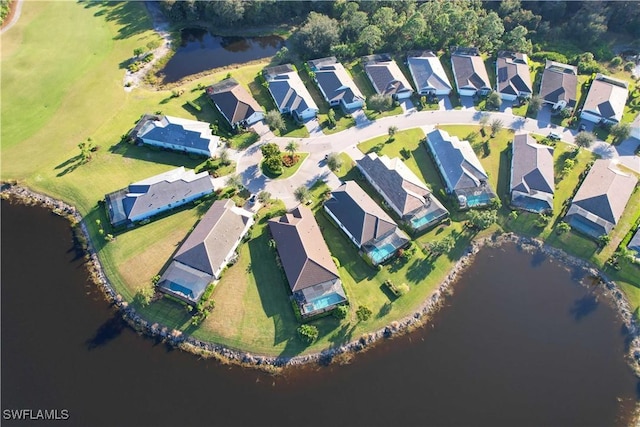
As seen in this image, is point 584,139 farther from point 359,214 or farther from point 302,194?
point 302,194

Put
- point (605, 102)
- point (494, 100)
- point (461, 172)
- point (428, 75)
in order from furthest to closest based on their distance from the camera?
1. point (428, 75)
2. point (494, 100)
3. point (605, 102)
4. point (461, 172)

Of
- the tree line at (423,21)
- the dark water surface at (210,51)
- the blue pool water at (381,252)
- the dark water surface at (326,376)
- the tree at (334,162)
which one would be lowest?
the dark water surface at (326,376)

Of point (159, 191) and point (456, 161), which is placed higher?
point (456, 161)

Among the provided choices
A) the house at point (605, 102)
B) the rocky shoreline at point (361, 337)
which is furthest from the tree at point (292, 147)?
the house at point (605, 102)

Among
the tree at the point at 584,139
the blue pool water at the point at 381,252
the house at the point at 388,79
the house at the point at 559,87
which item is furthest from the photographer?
the house at the point at 388,79

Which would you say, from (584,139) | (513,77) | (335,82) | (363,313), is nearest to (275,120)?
(335,82)

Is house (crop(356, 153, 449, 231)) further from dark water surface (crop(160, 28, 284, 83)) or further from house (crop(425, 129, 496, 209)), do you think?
dark water surface (crop(160, 28, 284, 83))

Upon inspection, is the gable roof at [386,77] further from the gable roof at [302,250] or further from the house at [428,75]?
the gable roof at [302,250]
